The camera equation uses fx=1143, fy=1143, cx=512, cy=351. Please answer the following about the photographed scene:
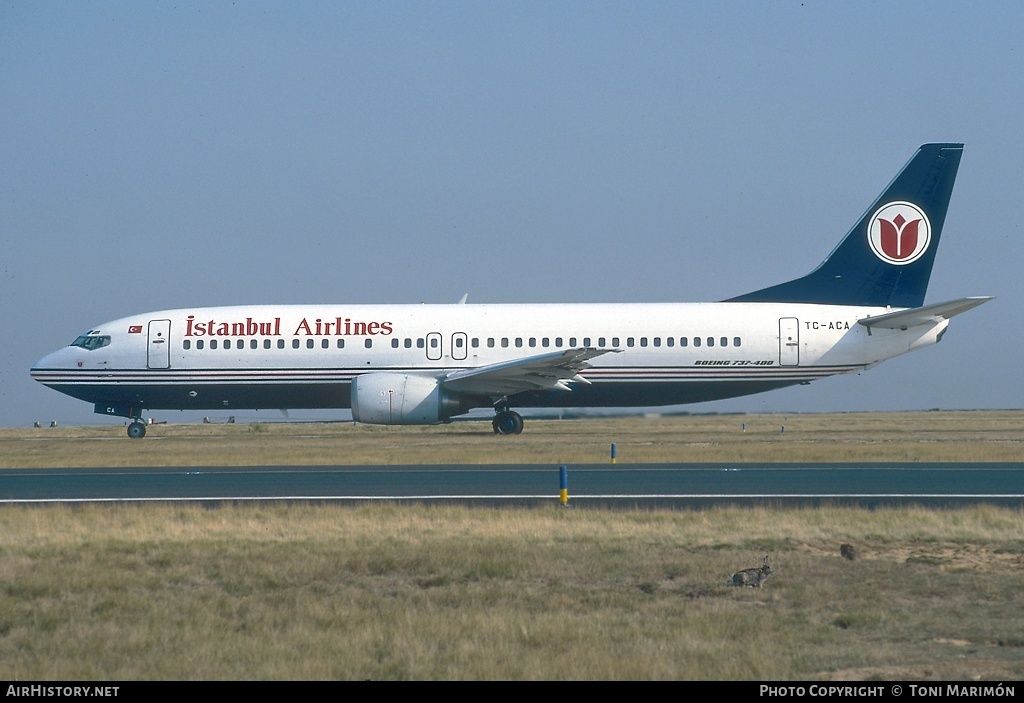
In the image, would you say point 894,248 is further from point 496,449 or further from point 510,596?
point 510,596

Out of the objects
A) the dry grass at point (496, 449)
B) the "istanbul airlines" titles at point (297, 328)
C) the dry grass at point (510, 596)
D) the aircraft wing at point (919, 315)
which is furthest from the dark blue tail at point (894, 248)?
the dry grass at point (510, 596)

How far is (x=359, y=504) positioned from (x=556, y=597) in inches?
292

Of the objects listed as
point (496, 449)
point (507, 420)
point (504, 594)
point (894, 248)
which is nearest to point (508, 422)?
point (507, 420)

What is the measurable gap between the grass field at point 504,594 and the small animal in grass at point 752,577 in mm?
134

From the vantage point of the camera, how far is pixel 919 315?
1313 inches

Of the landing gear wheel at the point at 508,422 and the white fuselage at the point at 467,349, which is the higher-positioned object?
the white fuselage at the point at 467,349

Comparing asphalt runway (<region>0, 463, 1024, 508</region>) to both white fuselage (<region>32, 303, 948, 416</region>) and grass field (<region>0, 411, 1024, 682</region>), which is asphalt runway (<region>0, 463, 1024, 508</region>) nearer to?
grass field (<region>0, 411, 1024, 682</region>)

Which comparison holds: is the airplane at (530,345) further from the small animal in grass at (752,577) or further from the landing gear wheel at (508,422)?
the small animal in grass at (752,577)

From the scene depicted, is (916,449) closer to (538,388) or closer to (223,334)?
(538,388)

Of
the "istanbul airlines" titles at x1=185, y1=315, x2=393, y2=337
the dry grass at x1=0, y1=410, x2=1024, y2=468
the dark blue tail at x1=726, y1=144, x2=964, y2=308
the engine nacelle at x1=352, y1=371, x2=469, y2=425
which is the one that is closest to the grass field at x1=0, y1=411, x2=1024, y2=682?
the dry grass at x1=0, y1=410, x2=1024, y2=468

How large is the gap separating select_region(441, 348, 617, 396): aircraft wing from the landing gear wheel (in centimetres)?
95

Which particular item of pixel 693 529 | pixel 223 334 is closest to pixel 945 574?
pixel 693 529

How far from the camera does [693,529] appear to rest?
46.5 ft

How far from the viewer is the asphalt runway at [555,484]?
705 inches
